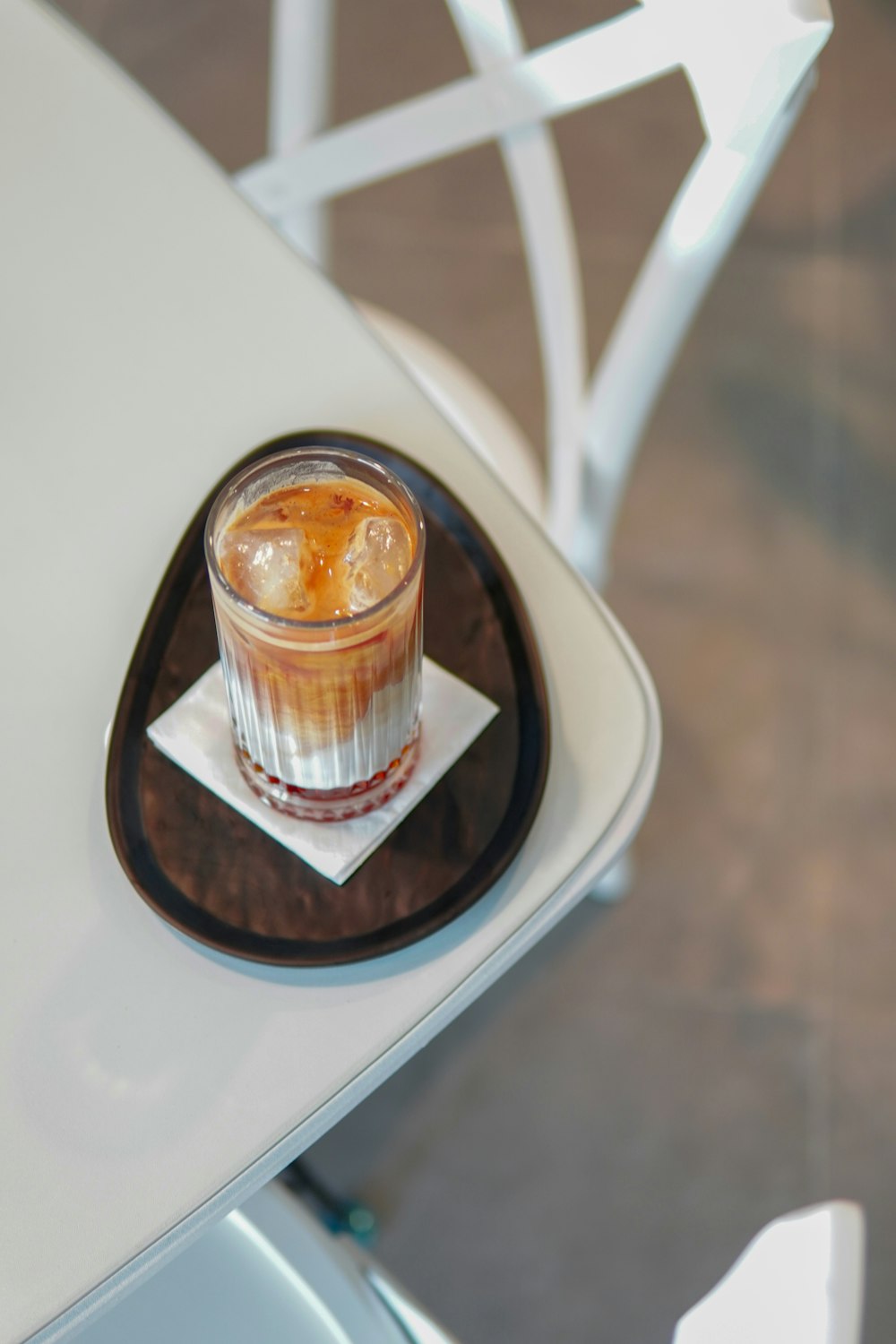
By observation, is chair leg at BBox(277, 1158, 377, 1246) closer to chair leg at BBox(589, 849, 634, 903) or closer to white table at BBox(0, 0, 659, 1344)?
chair leg at BBox(589, 849, 634, 903)

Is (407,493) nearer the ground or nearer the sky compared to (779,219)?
nearer the sky

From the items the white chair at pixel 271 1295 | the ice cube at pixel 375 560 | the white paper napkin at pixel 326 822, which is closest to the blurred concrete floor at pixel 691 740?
the white chair at pixel 271 1295

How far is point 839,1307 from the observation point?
47cm

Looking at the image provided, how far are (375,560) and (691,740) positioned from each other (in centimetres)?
97

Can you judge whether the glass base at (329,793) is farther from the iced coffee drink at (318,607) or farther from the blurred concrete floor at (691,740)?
the blurred concrete floor at (691,740)

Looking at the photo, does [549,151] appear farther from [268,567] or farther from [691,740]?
[691,740]

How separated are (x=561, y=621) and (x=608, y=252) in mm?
1198

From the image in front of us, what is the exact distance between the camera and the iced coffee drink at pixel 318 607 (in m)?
0.46

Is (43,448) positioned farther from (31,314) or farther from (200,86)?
(200,86)

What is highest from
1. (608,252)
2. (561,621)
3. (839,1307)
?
(561,621)

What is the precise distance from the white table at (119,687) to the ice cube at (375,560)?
0.46ft

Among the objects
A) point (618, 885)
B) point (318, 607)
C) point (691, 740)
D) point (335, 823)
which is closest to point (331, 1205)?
point (618, 885)

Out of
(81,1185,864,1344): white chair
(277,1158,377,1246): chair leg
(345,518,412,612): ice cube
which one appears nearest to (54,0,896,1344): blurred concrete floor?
(277,1158,377,1246): chair leg

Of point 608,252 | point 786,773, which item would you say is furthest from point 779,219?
point 786,773
